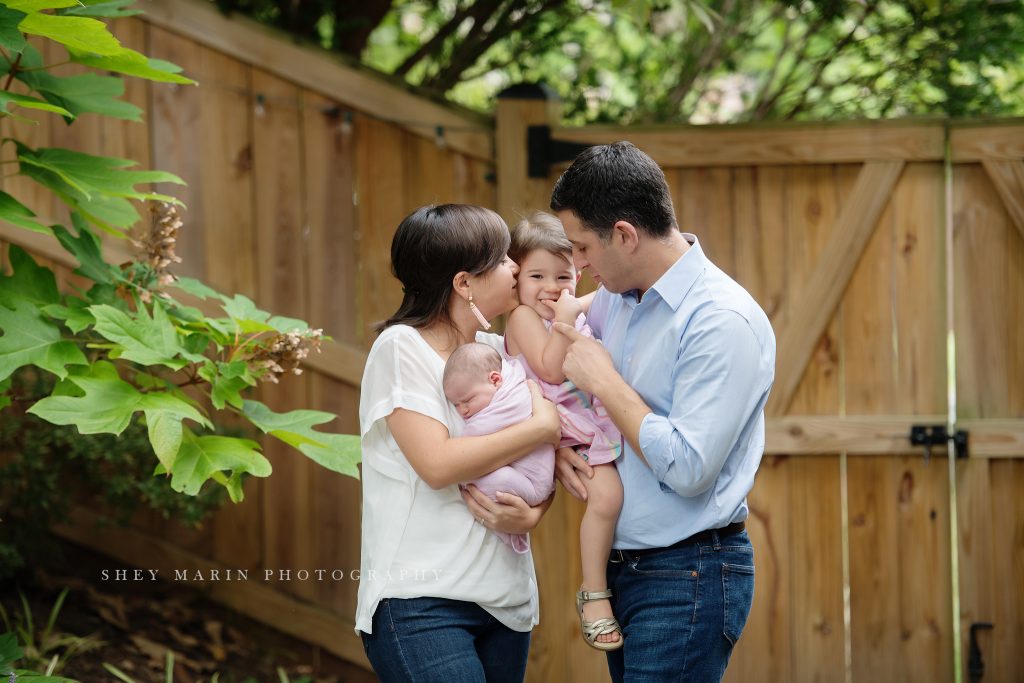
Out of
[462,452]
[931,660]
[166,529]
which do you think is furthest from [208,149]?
[931,660]

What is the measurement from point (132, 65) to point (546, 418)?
1161 mm

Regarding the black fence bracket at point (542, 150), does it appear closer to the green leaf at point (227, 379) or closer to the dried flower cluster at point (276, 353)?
the dried flower cluster at point (276, 353)

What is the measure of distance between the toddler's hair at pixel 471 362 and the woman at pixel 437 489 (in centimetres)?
3

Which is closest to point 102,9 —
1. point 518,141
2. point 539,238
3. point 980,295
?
point 539,238

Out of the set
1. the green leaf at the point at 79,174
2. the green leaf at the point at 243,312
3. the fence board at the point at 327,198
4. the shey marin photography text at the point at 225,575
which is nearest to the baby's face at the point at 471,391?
the green leaf at the point at 243,312

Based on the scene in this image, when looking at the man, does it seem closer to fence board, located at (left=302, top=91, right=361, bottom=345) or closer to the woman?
the woman

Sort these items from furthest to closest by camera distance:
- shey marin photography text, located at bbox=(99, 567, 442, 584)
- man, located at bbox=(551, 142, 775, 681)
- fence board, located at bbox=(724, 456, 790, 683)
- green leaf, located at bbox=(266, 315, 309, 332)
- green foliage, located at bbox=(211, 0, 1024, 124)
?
1. green foliage, located at bbox=(211, 0, 1024, 124)
2. shey marin photography text, located at bbox=(99, 567, 442, 584)
3. fence board, located at bbox=(724, 456, 790, 683)
4. green leaf, located at bbox=(266, 315, 309, 332)
5. man, located at bbox=(551, 142, 775, 681)

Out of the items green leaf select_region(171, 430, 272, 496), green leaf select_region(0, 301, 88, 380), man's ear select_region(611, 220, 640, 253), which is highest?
man's ear select_region(611, 220, 640, 253)

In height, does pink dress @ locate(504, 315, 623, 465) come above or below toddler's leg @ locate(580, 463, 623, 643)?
above

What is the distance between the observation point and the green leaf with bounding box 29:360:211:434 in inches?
74.9

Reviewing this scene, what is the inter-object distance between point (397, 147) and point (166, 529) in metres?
1.73

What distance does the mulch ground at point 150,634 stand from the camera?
357 centimetres

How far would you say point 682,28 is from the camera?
4.79 m

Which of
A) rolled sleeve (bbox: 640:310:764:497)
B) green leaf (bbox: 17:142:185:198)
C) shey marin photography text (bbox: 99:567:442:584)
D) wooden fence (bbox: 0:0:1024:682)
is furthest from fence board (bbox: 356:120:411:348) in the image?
rolled sleeve (bbox: 640:310:764:497)
